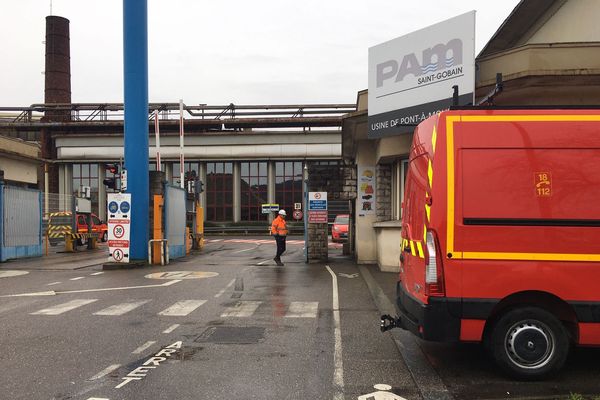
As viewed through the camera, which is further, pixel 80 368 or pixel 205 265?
pixel 205 265

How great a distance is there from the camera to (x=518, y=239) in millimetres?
4996

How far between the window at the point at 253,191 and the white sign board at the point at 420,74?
32.7 m

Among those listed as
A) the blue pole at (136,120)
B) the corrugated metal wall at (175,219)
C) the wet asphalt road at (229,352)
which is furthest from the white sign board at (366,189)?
the blue pole at (136,120)

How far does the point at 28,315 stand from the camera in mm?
8453

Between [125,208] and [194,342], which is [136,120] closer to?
[125,208]

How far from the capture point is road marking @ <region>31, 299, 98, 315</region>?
8.69 m

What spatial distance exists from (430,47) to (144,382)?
1023cm

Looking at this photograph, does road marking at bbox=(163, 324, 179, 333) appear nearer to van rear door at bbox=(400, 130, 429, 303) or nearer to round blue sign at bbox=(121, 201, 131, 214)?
van rear door at bbox=(400, 130, 429, 303)

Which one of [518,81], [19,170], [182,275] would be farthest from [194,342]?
[19,170]

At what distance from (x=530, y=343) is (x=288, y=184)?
4140 cm

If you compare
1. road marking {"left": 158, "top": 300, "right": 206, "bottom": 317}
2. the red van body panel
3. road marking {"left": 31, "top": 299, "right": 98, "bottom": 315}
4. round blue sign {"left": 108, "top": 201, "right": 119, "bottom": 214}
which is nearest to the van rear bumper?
the red van body panel

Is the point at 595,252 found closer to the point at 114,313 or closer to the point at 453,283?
the point at 453,283

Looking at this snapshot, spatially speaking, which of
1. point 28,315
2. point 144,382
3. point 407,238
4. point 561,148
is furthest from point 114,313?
point 561,148

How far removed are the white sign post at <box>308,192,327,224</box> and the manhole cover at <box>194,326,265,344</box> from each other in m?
10.4
